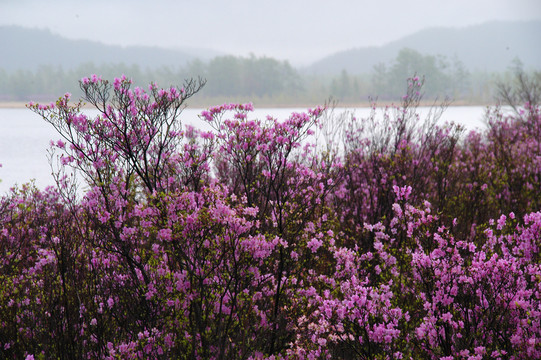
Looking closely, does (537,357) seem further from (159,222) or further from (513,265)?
(159,222)

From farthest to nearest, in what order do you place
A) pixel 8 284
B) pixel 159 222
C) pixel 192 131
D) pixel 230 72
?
pixel 230 72 < pixel 192 131 < pixel 8 284 < pixel 159 222

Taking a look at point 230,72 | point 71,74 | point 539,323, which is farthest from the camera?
point 71,74

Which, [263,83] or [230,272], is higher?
[263,83]

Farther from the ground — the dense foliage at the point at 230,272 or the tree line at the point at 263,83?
the tree line at the point at 263,83

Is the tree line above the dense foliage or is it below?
above

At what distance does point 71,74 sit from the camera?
116 metres

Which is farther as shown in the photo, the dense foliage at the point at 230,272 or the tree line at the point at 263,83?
the tree line at the point at 263,83

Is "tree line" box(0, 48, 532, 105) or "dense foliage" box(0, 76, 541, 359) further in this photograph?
"tree line" box(0, 48, 532, 105)

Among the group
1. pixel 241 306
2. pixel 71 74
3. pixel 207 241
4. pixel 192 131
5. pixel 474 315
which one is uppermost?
pixel 71 74

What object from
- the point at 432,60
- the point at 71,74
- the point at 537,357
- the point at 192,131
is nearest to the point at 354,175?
the point at 192,131

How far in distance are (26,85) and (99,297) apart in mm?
119130

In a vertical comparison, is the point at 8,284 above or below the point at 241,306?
below

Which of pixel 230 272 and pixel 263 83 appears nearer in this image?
pixel 230 272

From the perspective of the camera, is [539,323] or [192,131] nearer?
[539,323]
